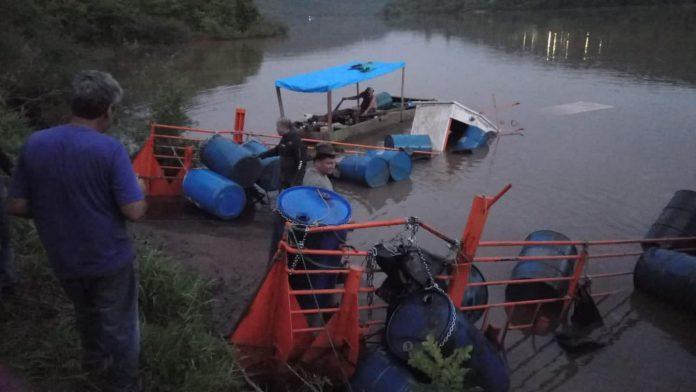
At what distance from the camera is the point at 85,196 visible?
2.63 metres

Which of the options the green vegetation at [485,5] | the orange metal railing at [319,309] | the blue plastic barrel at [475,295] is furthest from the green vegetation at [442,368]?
the green vegetation at [485,5]

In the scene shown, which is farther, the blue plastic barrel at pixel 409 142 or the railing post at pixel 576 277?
the blue plastic barrel at pixel 409 142

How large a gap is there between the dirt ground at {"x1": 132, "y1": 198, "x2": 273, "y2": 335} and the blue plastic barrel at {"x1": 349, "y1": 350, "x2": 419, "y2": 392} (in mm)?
1335

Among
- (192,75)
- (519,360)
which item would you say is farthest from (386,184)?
(192,75)

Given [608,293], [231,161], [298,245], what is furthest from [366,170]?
[298,245]

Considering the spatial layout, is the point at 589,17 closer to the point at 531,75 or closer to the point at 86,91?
the point at 531,75

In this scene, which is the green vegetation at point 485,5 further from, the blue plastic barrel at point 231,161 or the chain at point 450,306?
the chain at point 450,306

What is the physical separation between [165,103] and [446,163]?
6461 mm

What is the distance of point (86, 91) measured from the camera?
261 centimetres

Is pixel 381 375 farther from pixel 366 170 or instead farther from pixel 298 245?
pixel 366 170

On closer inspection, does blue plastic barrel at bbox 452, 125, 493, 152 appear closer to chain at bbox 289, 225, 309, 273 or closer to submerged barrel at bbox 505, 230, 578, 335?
submerged barrel at bbox 505, 230, 578, 335

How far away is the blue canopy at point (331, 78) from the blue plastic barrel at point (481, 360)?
9.96 metres

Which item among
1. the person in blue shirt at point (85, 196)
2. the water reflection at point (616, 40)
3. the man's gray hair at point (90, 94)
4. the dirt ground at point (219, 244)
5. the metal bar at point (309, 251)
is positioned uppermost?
the water reflection at point (616, 40)

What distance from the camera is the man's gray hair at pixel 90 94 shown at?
261 centimetres
